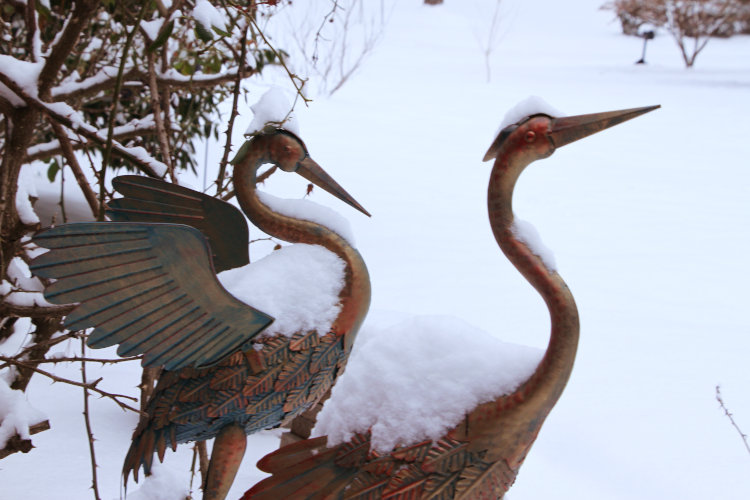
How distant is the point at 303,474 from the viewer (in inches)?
46.8

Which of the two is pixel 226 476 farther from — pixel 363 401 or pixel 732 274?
pixel 732 274

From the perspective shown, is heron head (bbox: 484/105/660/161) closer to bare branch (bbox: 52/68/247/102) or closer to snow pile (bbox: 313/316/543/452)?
snow pile (bbox: 313/316/543/452)

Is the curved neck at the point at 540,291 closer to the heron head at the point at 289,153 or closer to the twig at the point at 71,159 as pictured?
the heron head at the point at 289,153

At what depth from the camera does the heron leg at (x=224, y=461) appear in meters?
1.24

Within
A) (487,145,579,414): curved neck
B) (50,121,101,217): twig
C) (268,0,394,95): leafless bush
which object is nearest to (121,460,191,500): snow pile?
(50,121,101,217): twig

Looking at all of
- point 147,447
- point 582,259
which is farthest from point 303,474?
point 582,259

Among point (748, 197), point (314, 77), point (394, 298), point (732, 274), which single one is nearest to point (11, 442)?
point (394, 298)

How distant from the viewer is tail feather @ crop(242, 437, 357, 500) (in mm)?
1165

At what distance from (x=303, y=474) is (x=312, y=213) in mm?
469

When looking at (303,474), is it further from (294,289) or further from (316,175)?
(316,175)

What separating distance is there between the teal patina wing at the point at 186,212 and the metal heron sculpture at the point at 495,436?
18.9 inches

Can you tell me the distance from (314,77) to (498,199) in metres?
6.54

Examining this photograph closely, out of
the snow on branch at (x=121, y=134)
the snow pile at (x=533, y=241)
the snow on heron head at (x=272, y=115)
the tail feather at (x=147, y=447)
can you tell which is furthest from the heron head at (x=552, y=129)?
the snow on branch at (x=121, y=134)

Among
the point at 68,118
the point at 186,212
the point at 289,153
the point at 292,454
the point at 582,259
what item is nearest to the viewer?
the point at 292,454
